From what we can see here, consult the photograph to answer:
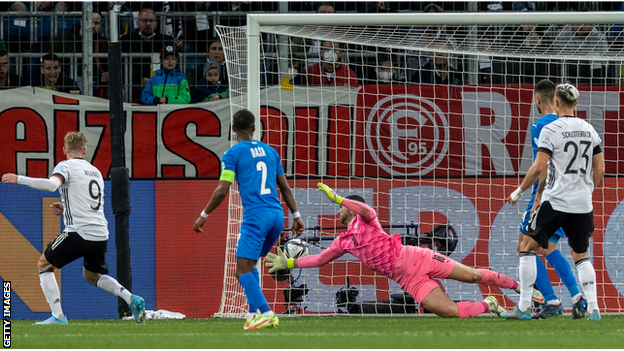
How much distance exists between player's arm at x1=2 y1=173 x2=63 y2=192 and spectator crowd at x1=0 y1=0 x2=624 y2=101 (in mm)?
3315

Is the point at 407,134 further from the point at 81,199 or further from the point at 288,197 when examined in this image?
the point at 81,199

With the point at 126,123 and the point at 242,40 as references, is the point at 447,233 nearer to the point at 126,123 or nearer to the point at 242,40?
Result: the point at 242,40

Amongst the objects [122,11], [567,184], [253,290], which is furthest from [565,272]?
[122,11]

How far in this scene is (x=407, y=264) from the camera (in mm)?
8164

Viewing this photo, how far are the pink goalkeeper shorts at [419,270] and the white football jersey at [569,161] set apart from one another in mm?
1322

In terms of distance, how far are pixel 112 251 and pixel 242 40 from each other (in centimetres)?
290

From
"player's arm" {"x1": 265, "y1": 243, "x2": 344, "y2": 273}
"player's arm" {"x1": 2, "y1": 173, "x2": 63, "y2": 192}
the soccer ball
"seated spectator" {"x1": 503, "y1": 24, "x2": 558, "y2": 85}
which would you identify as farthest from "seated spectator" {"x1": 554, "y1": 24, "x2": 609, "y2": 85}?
"player's arm" {"x1": 2, "y1": 173, "x2": 63, "y2": 192}

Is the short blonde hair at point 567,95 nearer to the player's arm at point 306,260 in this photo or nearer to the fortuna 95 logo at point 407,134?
the player's arm at point 306,260

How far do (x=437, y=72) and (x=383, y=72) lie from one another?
2.26 feet

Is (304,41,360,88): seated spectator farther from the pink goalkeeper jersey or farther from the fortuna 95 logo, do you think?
the pink goalkeeper jersey

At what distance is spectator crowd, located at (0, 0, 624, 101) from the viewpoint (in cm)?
1080

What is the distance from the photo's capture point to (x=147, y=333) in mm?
6547

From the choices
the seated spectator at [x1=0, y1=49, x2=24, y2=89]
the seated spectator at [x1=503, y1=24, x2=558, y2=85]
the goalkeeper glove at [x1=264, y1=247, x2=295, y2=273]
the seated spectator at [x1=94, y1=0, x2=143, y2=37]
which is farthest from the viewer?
the seated spectator at [x1=94, y1=0, x2=143, y2=37]

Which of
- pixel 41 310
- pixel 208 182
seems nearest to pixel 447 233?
pixel 208 182
